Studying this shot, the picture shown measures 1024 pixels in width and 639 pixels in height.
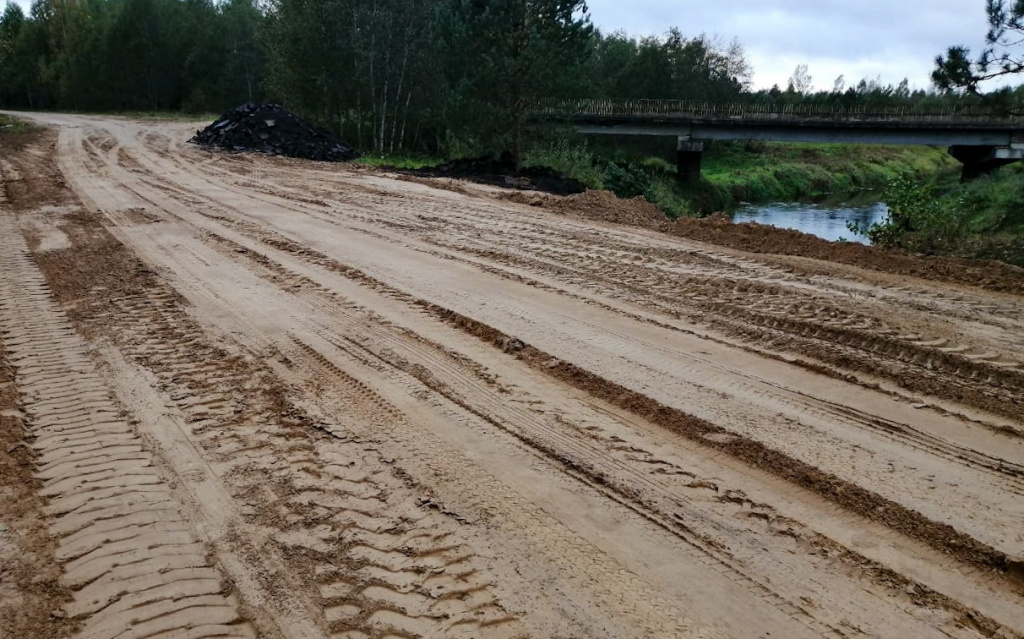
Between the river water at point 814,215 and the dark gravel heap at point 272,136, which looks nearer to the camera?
the river water at point 814,215

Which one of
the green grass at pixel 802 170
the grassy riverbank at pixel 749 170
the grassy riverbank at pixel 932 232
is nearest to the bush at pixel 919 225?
the grassy riverbank at pixel 932 232

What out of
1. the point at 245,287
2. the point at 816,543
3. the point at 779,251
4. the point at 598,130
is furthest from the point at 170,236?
the point at 598,130

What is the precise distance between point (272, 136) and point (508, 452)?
71.3ft

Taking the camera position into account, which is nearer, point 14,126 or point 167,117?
point 14,126

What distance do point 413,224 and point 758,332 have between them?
19.7 ft

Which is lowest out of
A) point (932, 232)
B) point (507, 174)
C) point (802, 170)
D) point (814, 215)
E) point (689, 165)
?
point (814, 215)

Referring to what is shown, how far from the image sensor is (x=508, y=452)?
3588mm

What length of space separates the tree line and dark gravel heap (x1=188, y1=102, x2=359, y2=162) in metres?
3.71

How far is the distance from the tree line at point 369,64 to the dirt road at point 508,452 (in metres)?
10.9

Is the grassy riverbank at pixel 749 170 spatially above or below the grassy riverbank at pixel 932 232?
above

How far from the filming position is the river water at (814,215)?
21648 millimetres

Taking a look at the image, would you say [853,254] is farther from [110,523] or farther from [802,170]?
[802,170]

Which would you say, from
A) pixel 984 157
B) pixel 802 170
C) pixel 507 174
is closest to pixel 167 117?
pixel 507 174

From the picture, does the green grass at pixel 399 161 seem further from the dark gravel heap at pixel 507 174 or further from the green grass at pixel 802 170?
the green grass at pixel 802 170
